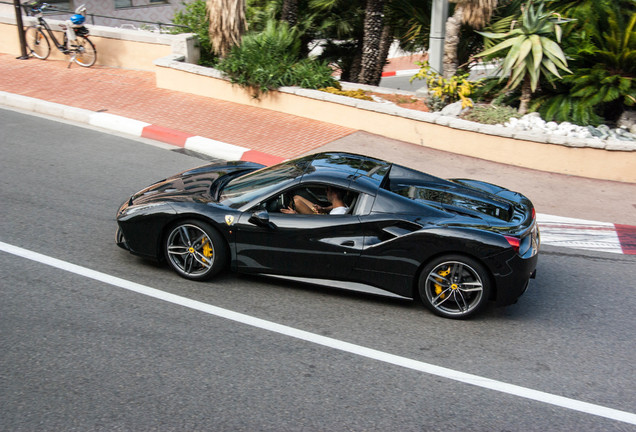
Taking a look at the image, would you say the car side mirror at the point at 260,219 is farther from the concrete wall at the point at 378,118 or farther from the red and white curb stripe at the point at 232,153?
the concrete wall at the point at 378,118

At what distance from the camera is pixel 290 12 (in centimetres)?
1441

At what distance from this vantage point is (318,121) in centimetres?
1238

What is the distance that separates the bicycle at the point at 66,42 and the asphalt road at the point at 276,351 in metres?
8.84

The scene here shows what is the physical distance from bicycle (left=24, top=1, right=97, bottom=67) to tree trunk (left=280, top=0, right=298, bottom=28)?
15.5ft

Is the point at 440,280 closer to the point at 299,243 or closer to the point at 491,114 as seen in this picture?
the point at 299,243

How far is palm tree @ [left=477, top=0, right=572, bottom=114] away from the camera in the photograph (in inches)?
417

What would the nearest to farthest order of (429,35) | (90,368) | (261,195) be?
(90,368) < (261,195) < (429,35)

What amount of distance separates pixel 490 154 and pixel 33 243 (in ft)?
24.4

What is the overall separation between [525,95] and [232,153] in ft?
17.7

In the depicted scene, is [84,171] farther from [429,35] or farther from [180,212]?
[429,35]

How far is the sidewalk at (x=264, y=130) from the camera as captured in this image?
9586 mm

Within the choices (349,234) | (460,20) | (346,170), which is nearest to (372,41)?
(460,20)

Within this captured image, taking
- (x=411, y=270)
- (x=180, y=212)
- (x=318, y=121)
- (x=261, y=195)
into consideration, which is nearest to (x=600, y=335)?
(x=411, y=270)


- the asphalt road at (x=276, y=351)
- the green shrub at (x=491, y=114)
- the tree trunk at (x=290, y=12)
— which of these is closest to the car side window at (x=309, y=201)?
the asphalt road at (x=276, y=351)
